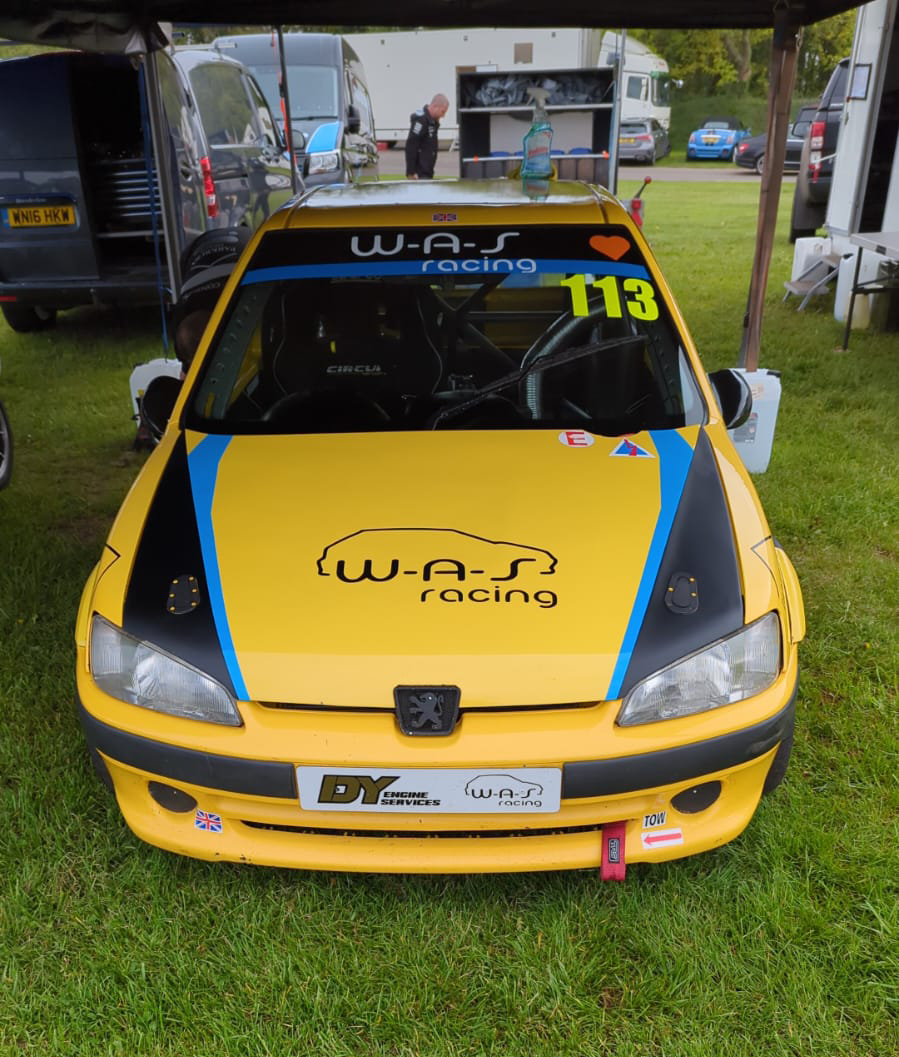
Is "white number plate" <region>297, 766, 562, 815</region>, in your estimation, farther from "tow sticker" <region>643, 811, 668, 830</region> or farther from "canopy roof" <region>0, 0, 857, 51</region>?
"canopy roof" <region>0, 0, 857, 51</region>

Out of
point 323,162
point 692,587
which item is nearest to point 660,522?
point 692,587

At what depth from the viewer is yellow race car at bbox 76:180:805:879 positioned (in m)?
1.81

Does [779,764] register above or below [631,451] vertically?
below

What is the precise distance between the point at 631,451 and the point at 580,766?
1015 mm

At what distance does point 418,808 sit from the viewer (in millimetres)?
1814

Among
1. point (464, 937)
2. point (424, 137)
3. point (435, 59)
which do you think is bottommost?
point (464, 937)

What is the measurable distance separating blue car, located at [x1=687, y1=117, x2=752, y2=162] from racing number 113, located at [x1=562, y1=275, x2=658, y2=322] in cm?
2711

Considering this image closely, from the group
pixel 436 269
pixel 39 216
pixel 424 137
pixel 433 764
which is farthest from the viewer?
pixel 424 137

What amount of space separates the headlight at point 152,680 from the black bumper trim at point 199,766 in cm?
7

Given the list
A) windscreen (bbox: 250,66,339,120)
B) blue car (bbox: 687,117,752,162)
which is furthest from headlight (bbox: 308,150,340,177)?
blue car (bbox: 687,117,752,162)

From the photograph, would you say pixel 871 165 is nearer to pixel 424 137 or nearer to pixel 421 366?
pixel 421 366

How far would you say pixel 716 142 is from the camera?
27.0 meters

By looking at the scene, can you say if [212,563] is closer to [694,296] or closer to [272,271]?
[272,271]

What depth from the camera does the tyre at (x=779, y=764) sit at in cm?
199
